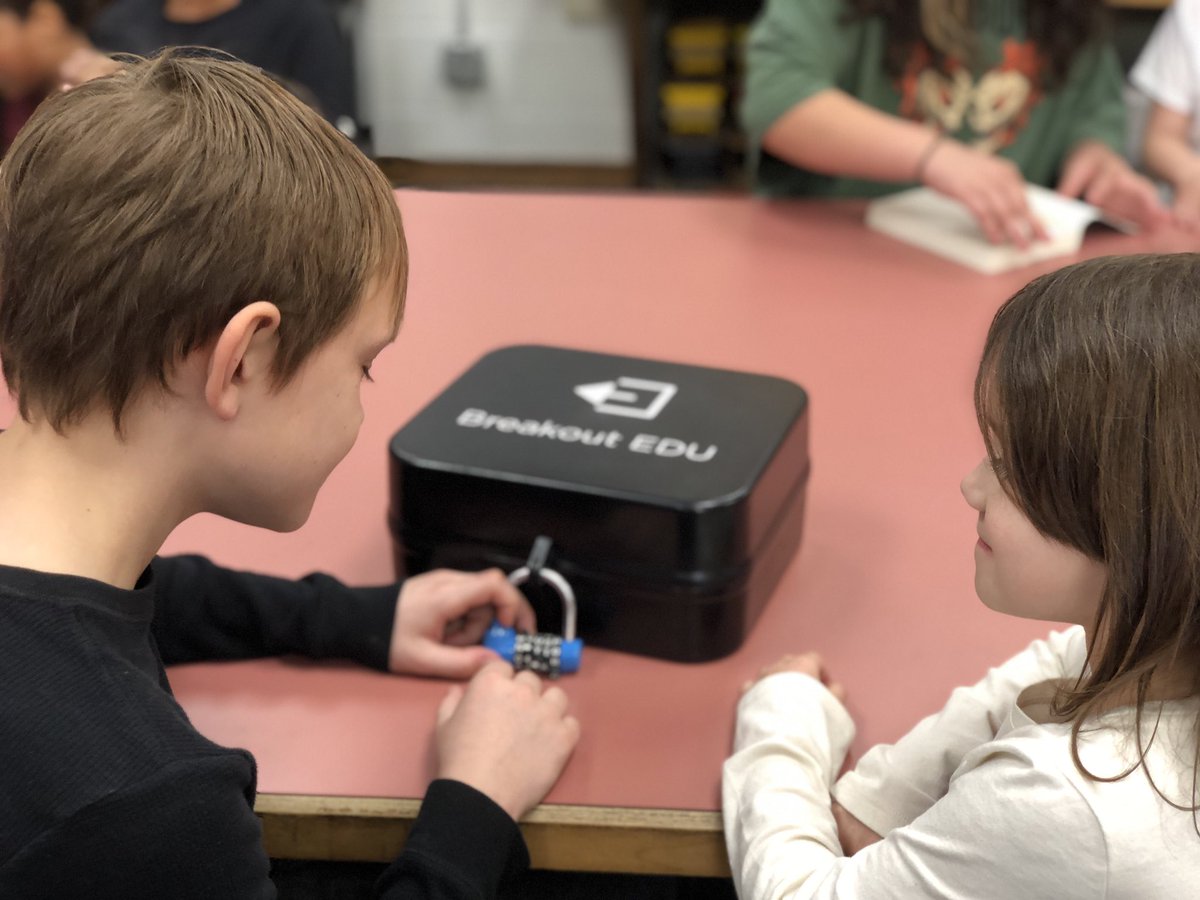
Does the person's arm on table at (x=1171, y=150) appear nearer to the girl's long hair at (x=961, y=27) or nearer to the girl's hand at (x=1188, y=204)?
the girl's hand at (x=1188, y=204)

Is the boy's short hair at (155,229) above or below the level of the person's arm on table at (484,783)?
above

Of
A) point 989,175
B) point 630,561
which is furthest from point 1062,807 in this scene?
point 989,175

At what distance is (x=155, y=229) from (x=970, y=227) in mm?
1012

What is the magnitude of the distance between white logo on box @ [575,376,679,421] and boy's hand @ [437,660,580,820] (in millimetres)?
193

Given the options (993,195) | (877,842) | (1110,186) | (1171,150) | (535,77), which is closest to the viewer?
(877,842)

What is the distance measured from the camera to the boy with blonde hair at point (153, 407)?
0.58 meters

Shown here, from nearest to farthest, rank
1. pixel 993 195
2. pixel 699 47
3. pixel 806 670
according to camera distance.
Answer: pixel 806 670
pixel 993 195
pixel 699 47

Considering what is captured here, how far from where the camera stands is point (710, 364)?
1.14 metres

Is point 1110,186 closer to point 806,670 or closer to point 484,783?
point 806,670

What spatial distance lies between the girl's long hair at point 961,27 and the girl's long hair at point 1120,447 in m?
1.00

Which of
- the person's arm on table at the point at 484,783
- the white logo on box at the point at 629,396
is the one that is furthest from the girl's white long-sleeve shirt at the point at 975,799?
the white logo on box at the point at 629,396

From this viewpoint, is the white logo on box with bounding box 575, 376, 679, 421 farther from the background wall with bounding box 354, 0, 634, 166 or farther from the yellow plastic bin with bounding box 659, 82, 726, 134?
the background wall with bounding box 354, 0, 634, 166

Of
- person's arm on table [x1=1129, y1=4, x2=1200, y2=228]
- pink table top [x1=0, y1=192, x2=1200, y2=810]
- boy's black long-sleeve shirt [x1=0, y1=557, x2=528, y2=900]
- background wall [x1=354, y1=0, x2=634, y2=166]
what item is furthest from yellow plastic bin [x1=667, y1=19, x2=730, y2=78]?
boy's black long-sleeve shirt [x1=0, y1=557, x2=528, y2=900]

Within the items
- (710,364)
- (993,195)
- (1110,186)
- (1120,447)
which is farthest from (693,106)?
(1120,447)
